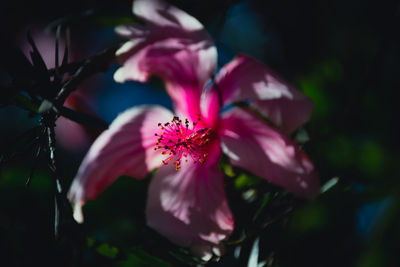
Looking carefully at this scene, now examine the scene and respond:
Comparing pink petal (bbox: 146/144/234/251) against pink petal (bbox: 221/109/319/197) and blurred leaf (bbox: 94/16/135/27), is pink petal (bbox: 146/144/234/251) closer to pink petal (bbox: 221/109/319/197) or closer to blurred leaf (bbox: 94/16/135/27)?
pink petal (bbox: 221/109/319/197)

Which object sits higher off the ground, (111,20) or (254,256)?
(111,20)

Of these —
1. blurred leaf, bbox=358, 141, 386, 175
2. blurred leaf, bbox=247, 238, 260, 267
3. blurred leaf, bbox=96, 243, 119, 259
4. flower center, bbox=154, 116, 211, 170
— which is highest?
flower center, bbox=154, 116, 211, 170

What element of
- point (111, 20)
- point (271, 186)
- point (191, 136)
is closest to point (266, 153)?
point (271, 186)

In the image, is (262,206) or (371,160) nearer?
(262,206)

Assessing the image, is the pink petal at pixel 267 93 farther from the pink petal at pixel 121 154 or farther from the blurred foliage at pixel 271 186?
the pink petal at pixel 121 154

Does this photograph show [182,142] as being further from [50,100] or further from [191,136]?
[50,100]

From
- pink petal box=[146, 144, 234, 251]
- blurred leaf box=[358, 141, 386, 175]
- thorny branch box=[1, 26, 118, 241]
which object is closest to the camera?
thorny branch box=[1, 26, 118, 241]

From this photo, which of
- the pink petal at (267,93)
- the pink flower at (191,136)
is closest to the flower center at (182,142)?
the pink flower at (191,136)

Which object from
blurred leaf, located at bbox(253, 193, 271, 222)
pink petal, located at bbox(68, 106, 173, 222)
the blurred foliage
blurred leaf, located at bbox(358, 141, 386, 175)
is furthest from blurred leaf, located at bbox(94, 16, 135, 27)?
blurred leaf, located at bbox(358, 141, 386, 175)
